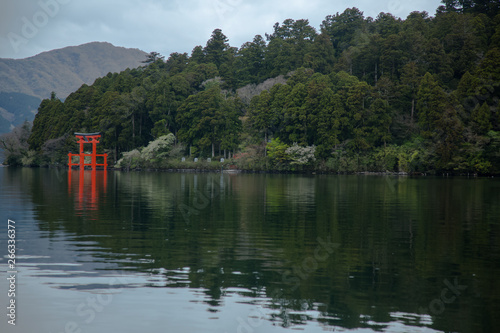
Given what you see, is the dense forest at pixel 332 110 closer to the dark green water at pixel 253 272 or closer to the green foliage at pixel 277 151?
the green foliage at pixel 277 151

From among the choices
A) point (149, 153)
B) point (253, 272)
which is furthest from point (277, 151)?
point (253, 272)

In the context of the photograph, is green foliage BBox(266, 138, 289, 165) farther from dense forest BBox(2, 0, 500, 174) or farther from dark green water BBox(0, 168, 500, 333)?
dark green water BBox(0, 168, 500, 333)

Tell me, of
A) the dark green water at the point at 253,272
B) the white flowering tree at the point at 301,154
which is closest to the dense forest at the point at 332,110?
the white flowering tree at the point at 301,154

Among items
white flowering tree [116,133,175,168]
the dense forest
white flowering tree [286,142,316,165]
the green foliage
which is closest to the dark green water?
the dense forest

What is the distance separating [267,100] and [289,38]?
32.6 meters

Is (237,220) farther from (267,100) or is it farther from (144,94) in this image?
(144,94)

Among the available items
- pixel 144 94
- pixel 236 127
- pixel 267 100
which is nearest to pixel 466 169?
pixel 267 100

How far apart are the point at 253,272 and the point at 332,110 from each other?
50.1 meters

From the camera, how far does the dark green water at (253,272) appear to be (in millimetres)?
6121

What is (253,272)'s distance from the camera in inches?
326

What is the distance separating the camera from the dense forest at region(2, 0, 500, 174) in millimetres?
48562

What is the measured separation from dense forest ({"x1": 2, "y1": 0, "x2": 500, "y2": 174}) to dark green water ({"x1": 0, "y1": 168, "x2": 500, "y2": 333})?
3628 cm

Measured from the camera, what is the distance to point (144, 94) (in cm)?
7031

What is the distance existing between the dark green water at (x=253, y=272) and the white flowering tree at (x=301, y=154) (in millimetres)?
40225
